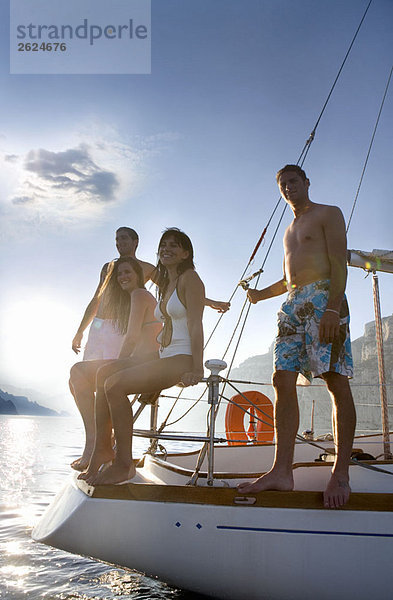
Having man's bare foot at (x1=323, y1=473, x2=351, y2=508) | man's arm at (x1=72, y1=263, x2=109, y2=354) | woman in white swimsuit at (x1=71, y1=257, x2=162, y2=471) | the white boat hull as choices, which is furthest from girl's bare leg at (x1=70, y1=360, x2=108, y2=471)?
man's bare foot at (x1=323, y1=473, x2=351, y2=508)

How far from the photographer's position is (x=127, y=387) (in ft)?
9.70

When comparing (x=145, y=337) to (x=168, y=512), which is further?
(x=145, y=337)

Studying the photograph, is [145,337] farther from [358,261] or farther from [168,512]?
[358,261]

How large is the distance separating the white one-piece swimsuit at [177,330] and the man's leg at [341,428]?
0.94 meters

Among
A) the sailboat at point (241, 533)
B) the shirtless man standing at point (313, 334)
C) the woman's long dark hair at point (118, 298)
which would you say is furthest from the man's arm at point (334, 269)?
the woman's long dark hair at point (118, 298)


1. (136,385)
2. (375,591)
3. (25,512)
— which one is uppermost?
(136,385)

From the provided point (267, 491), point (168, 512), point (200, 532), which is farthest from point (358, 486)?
point (168, 512)

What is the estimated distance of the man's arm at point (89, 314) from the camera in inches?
182

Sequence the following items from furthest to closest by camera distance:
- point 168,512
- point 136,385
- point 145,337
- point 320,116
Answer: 1. point 320,116
2. point 145,337
3. point 136,385
4. point 168,512

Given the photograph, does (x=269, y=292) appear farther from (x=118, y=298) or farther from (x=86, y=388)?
(x=86, y=388)

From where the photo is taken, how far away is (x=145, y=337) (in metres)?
3.58

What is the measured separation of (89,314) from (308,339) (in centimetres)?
260

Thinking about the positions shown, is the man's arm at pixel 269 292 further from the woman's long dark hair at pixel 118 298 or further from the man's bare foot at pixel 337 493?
the man's bare foot at pixel 337 493

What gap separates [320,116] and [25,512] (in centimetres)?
671
